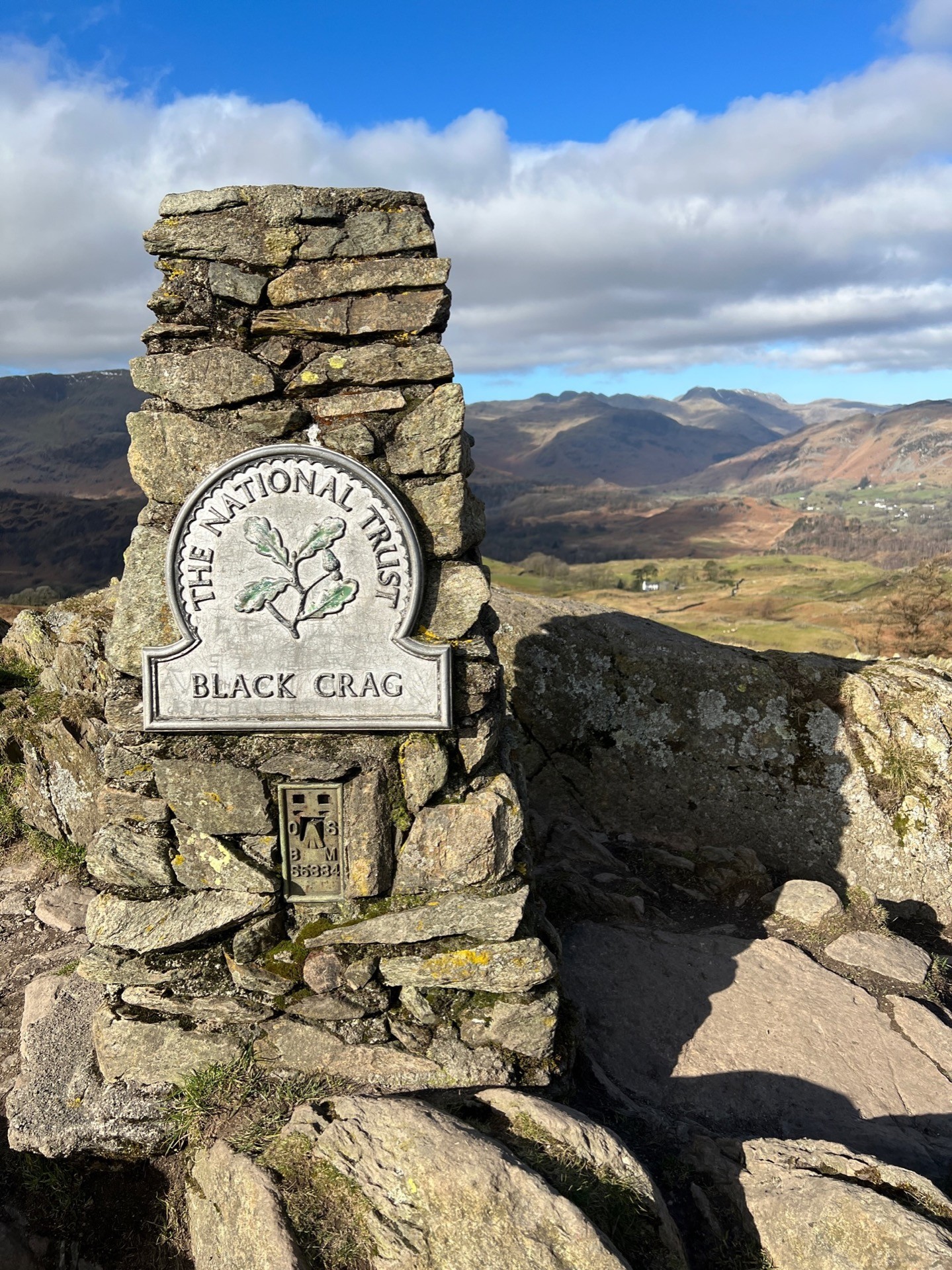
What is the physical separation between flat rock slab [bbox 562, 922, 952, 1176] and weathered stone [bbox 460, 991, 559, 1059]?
2.91 ft

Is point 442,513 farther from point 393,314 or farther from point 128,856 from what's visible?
point 128,856

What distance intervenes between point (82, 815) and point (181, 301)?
17.9 feet

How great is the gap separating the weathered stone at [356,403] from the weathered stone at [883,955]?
549 centimetres

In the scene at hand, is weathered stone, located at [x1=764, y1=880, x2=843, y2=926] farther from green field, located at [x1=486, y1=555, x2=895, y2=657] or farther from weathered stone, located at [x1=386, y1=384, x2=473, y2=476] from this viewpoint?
weathered stone, located at [x1=386, y1=384, x2=473, y2=476]

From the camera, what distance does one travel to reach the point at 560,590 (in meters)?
46.7

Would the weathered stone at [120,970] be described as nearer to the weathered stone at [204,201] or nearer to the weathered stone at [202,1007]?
the weathered stone at [202,1007]

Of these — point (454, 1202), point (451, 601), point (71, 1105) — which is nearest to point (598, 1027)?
point (454, 1202)

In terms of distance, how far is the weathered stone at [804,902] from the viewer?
6.86 m

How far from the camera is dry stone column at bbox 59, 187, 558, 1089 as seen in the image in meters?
4.53

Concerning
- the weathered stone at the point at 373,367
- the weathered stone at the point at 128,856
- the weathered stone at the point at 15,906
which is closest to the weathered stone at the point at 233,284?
the weathered stone at the point at 373,367

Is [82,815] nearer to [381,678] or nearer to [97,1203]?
[97,1203]

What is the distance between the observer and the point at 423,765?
462 cm

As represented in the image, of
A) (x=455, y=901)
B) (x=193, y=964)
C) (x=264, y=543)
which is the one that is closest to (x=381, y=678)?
(x=264, y=543)

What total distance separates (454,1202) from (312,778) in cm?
217
